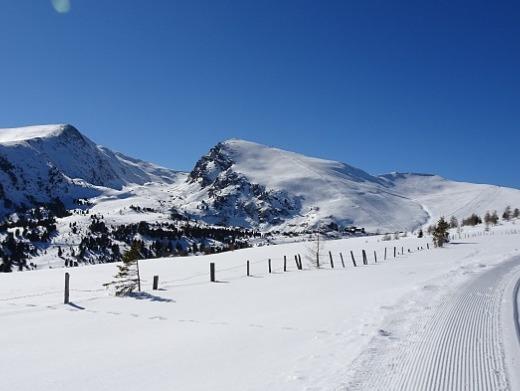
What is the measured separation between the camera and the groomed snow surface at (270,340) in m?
8.38

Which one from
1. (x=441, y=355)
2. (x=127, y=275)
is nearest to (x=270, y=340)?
(x=441, y=355)

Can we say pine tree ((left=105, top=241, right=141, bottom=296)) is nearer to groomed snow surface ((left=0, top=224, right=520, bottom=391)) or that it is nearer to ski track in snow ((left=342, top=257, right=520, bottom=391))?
groomed snow surface ((left=0, top=224, right=520, bottom=391))

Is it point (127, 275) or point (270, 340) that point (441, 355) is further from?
point (127, 275)

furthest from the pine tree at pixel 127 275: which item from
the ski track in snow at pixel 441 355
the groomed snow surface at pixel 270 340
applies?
the ski track in snow at pixel 441 355

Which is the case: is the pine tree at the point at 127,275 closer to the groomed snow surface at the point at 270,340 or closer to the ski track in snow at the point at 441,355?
the groomed snow surface at the point at 270,340

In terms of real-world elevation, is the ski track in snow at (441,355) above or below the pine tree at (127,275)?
below

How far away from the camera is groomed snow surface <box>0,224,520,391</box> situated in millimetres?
8375

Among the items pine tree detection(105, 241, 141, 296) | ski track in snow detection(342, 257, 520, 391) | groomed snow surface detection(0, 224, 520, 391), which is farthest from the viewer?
pine tree detection(105, 241, 141, 296)

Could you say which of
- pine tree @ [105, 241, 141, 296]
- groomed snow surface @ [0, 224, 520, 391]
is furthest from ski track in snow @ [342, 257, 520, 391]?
pine tree @ [105, 241, 141, 296]

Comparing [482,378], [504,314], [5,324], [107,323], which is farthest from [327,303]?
[5,324]

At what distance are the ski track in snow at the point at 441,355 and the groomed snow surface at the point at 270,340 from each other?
2 cm

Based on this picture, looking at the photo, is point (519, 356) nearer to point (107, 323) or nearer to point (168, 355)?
point (168, 355)

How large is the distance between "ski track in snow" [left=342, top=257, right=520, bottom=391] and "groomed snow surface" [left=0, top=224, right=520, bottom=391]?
0.02m

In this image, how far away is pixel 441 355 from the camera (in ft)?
31.3
